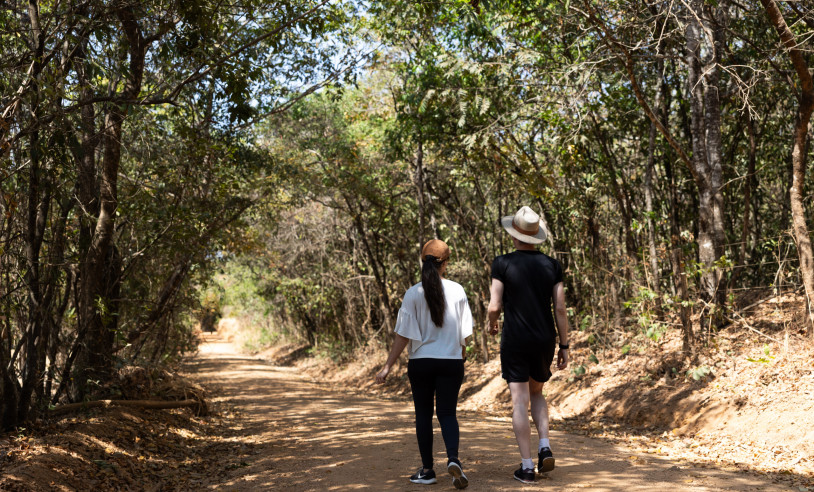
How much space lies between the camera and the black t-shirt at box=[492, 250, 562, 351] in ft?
16.2

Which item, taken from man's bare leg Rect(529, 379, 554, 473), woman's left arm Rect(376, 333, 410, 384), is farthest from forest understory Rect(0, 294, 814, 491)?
woman's left arm Rect(376, 333, 410, 384)

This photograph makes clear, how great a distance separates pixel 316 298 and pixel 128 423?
45.9 ft

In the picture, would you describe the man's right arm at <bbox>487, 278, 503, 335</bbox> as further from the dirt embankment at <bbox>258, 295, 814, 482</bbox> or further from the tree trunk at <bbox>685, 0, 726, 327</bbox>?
the tree trunk at <bbox>685, 0, 726, 327</bbox>

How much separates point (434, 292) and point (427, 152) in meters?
12.2

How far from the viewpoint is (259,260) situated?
25.4 metres

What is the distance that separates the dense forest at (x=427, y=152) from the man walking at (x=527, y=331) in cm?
364

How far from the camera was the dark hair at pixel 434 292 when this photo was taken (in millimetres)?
4928

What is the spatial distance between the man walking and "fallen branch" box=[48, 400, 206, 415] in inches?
224

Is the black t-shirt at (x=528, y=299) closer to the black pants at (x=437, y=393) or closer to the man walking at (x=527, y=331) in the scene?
the man walking at (x=527, y=331)

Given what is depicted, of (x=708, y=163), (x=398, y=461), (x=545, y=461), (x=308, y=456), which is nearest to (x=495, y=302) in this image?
(x=545, y=461)

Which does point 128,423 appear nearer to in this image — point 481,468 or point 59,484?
point 59,484

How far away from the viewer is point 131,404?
29.5 ft

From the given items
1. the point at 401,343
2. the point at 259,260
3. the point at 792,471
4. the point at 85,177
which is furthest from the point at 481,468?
the point at 259,260

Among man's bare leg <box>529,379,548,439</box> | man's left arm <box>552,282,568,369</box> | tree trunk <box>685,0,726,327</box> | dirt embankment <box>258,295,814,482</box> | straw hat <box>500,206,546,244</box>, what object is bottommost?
dirt embankment <box>258,295,814,482</box>
